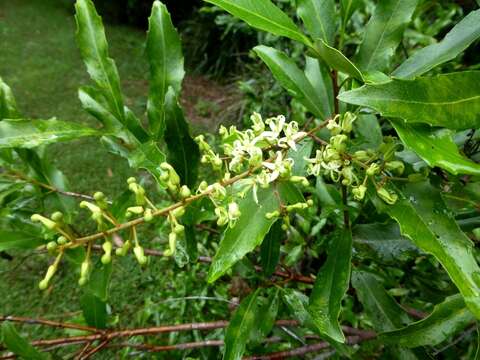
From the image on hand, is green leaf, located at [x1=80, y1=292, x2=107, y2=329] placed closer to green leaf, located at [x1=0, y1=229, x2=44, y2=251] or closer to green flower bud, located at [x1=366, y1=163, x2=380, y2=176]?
green leaf, located at [x1=0, y1=229, x2=44, y2=251]

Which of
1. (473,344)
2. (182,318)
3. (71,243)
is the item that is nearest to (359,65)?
(71,243)

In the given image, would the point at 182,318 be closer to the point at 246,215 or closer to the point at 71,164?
the point at 246,215

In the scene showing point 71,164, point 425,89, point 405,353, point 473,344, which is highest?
point 425,89

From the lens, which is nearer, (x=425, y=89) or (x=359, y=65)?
(x=425, y=89)

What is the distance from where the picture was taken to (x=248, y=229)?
2.22ft

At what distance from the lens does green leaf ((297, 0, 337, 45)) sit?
776mm

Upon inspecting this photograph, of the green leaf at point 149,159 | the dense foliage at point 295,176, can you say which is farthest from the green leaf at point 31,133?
the green leaf at point 149,159

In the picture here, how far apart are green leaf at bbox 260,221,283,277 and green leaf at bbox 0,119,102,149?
1.50 ft

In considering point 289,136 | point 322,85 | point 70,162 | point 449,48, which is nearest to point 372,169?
point 289,136

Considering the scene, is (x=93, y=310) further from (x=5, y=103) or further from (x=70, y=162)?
(x=70, y=162)

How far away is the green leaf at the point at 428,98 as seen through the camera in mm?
541

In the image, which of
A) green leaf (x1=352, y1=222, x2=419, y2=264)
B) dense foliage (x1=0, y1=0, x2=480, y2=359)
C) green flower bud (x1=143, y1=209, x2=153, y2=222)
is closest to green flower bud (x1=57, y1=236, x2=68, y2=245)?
dense foliage (x1=0, y1=0, x2=480, y2=359)

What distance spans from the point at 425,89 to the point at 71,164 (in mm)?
3117

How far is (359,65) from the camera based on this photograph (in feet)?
2.61
